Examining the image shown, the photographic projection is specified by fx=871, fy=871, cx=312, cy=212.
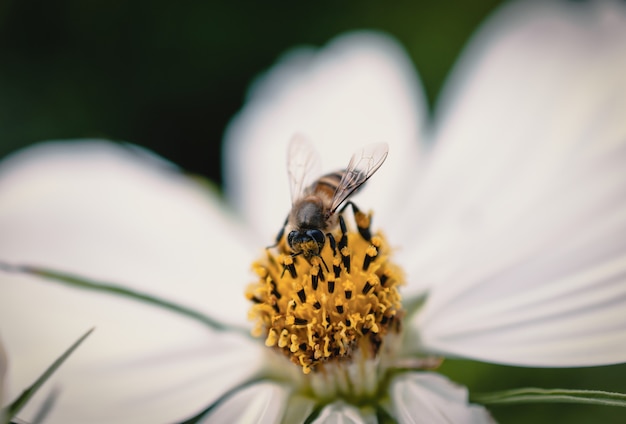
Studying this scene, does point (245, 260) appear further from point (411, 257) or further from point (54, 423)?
point (54, 423)

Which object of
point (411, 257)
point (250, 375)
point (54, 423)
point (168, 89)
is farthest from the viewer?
point (168, 89)

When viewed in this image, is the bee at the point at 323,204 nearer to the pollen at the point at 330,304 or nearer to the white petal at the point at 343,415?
the pollen at the point at 330,304

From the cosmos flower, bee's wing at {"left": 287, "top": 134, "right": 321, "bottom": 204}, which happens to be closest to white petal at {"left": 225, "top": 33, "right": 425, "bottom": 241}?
the cosmos flower

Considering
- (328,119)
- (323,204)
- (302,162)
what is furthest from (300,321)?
(328,119)

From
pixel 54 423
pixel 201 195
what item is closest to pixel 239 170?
pixel 201 195

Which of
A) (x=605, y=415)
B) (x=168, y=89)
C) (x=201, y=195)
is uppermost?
(x=168, y=89)

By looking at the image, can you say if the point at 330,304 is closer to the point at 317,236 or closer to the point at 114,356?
the point at 317,236

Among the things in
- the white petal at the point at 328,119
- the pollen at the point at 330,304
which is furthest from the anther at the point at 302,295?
the white petal at the point at 328,119
